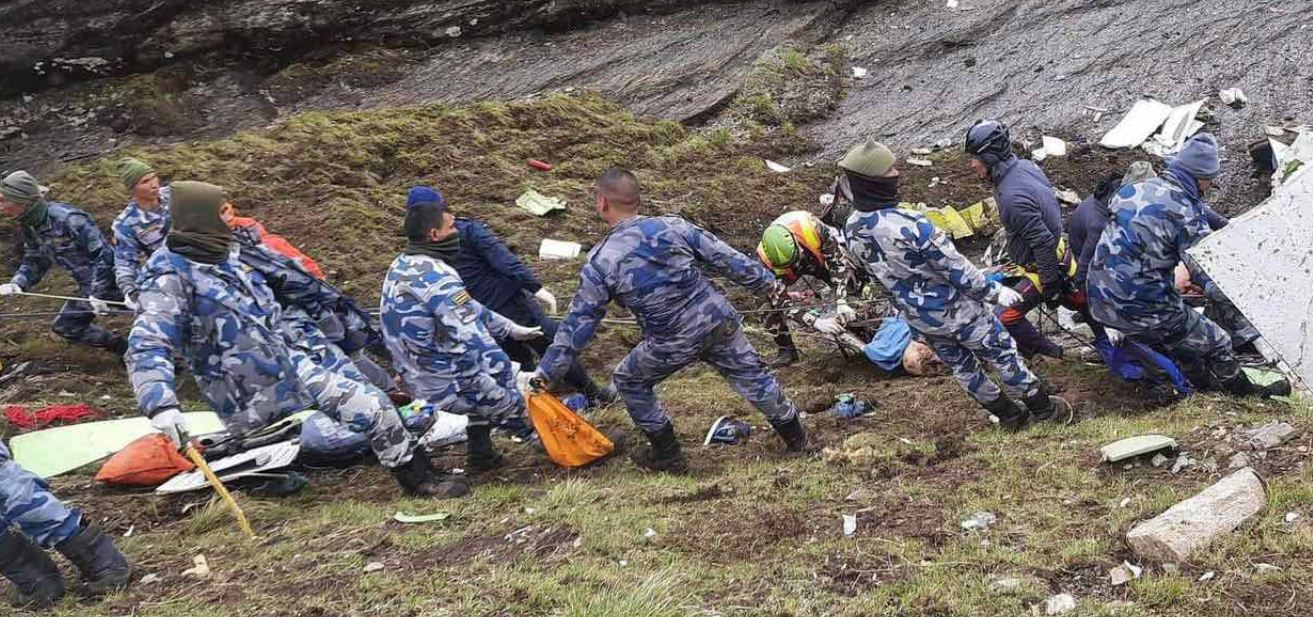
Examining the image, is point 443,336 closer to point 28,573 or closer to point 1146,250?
point 28,573

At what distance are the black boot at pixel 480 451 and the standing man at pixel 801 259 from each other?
2300 mm

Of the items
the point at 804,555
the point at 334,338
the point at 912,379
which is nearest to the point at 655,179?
the point at 912,379

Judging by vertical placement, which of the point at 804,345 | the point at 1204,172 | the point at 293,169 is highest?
the point at 1204,172

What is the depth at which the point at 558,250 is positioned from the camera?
31.1 ft

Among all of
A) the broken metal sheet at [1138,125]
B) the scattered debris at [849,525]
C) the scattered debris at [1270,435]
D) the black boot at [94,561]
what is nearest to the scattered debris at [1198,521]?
the scattered debris at [1270,435]

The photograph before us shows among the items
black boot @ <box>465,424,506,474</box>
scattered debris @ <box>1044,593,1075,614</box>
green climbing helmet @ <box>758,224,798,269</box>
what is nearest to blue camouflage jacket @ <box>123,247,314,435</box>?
black boot @ <box>465,424,506,474</box>

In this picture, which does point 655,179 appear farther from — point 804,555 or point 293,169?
point 804,555

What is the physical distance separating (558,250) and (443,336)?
415 cm

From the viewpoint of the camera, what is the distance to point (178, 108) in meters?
12.7

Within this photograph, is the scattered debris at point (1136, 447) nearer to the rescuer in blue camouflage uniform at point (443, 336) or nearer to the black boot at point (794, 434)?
the black boot at point (794, 434)

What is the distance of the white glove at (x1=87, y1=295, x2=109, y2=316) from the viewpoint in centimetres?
752

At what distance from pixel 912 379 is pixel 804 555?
10.3ft

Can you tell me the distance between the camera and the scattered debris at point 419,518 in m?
4.80

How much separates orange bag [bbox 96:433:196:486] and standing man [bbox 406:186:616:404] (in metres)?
2.02
